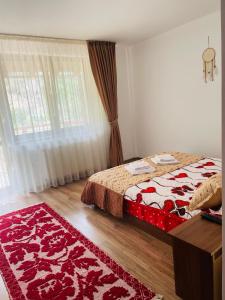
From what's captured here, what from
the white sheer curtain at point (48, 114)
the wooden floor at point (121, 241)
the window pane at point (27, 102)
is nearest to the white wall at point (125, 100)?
the white sheer curtain at point (48, 114)

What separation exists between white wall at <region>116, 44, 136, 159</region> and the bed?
1.93m

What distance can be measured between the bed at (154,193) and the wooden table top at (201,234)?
0.30 m

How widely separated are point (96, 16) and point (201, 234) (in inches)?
113

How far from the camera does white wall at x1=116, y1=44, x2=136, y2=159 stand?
492 cm

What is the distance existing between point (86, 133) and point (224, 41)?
3854 millimetres

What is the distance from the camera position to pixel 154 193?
2.39 metres

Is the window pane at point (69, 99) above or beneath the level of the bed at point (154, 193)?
above

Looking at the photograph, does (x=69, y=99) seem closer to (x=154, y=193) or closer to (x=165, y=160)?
(x=165, y=160)

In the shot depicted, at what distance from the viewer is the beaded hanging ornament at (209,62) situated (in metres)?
3.51

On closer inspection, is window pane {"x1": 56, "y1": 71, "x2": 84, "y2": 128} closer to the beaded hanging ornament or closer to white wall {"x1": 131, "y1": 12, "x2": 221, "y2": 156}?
white wall {"x1": 131, "y1": 12, "x2": 221, "y2": 156}

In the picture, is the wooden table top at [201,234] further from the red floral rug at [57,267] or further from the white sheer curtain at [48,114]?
the white sheer curtain at [48,114]

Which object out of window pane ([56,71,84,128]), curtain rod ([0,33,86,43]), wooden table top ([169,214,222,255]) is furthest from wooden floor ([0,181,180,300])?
curtain rod ([0,33,86,43])

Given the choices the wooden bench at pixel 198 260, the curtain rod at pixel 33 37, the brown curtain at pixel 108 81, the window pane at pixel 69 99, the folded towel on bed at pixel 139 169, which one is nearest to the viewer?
the wooden bench at pixel 198 260

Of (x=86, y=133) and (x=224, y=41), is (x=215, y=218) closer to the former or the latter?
(x=224, y=41)
